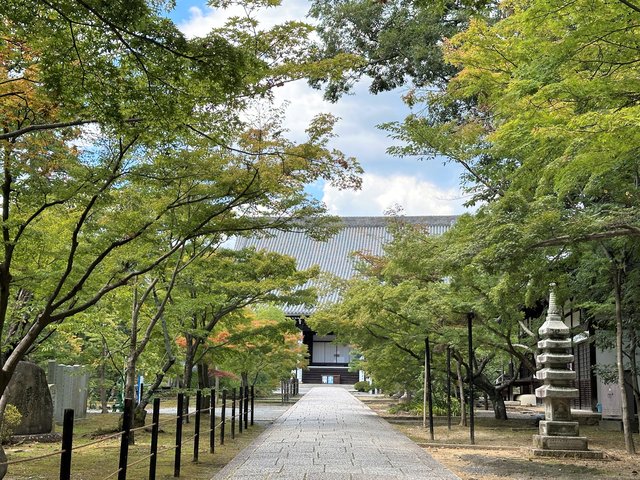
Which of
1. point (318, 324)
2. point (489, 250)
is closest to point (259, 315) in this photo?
point (318, 324)

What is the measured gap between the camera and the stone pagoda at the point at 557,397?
1128 centimetres

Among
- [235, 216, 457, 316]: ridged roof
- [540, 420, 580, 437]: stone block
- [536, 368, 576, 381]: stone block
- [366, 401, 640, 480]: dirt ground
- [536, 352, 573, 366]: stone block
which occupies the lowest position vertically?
[366, 401, 640, 480]: dirt ground

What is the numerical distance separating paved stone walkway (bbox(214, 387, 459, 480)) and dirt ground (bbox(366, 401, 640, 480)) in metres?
0.53

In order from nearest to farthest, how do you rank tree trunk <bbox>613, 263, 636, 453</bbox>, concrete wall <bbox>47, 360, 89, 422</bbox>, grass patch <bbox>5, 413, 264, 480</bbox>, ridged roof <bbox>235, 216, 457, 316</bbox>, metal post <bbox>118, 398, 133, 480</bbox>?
metal post <bbox>118, 398, 133, 480</bbox> → grass patch <bbox>5, 413, 264, 480</bbox> → tree trunk <bbox>613, 263, 636, 453</bbox> → concrete wall <bbox>47, 360, 89, 422</bbox> → ridged roof <bbox>235, 216, 457, 316</bbox>

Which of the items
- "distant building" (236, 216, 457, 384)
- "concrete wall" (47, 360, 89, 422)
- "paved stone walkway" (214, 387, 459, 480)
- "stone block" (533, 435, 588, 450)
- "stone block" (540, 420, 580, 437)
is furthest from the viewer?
"distant building" (236, 216, 457, 384)

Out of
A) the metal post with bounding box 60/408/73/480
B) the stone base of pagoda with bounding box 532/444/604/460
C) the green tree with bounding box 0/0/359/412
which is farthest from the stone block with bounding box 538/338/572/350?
the metal post with bounding box 60/408/73/480

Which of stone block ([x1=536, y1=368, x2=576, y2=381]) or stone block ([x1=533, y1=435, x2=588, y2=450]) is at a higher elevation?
stone block ([x1=536, y1=368, x2=576, y2=381])

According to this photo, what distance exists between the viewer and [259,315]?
27.9 metres

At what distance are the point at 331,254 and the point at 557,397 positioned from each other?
43.4 metres

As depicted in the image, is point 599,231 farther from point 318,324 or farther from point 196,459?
point 318,324

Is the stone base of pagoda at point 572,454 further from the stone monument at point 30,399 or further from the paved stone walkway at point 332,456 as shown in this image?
the stone monument at point 30,399

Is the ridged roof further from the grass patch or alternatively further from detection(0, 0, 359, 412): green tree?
detection(0, 0, 359, 412): green tree

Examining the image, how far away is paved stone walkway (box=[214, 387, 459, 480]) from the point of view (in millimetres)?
8500

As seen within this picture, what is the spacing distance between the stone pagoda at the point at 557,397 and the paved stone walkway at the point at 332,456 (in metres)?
2.25
